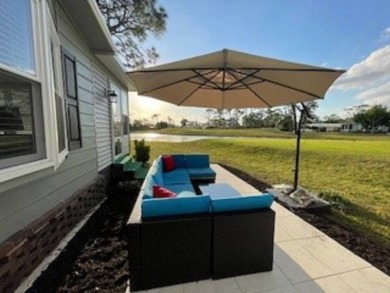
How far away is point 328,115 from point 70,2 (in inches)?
4017

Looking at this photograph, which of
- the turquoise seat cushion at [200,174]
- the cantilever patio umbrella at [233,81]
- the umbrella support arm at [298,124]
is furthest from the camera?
the turquoise seat cushion at [200,174]

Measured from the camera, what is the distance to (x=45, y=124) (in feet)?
7.08

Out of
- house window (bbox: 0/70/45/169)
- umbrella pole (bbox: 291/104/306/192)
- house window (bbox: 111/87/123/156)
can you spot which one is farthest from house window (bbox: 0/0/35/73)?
house window (bbox: 111/87/123/156)

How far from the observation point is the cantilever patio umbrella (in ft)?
10.8

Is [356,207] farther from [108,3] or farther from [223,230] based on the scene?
[108,3]

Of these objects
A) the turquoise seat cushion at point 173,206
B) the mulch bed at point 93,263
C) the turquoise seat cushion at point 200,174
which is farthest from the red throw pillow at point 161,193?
the turquoise seat cushion at point 200,174

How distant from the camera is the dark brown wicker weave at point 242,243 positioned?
2.67 m

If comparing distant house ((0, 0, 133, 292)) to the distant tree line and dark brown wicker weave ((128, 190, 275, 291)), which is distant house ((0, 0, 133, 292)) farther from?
the distant tree line

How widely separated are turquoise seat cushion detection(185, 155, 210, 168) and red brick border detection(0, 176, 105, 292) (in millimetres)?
3095

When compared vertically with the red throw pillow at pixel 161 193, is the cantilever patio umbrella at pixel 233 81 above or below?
above

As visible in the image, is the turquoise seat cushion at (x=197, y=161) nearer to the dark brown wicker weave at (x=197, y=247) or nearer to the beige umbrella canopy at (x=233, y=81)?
the beige umbrella canopy at (x=233, y=81)

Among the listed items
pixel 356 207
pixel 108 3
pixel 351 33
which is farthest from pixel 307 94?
pixel 108 3

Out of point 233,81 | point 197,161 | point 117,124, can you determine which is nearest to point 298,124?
point 233,81

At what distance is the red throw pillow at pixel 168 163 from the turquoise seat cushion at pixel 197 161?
470 millimetres
